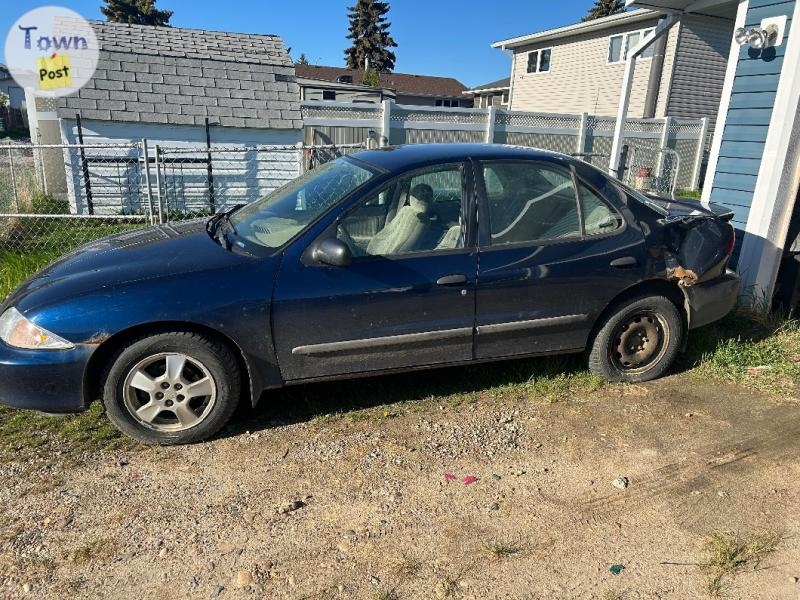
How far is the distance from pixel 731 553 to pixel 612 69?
21.7 metres

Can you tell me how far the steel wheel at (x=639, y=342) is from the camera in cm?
412

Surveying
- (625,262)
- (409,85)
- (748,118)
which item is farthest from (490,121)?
(409,85)

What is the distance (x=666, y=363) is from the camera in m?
4.26

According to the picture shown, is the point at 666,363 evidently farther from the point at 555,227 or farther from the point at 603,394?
the point at 555,227

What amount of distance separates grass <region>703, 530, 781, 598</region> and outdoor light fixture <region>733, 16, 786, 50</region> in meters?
4.36

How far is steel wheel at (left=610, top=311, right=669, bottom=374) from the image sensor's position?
412cm

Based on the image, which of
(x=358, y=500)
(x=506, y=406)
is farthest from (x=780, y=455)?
(x=358, y=500)

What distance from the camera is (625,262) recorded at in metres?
3.88

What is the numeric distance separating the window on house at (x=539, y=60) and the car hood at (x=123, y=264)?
23927 millimetres

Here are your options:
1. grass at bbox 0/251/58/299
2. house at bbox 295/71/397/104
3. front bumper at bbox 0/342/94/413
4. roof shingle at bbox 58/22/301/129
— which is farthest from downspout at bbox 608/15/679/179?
house at bbox 295/71/397/104

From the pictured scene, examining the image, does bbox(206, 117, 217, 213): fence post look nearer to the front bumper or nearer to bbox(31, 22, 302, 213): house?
bbox(31, 22, 302, 213): house

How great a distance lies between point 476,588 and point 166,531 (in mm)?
1394

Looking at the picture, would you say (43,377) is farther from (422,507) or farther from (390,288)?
(422,507)

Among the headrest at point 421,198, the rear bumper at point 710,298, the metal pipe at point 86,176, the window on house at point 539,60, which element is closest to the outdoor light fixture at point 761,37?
the rear bumper at point 710,298
